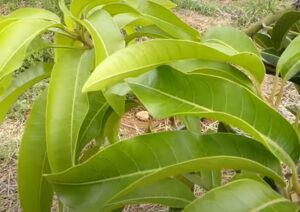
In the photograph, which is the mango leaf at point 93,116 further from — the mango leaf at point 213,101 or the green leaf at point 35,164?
the mango leaf at point 213,101

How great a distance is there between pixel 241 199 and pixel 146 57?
194 millimetres

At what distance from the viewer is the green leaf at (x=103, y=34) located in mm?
704

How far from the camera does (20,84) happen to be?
863 millimetres

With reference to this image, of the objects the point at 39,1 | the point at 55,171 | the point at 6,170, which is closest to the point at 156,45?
the point at 55,171

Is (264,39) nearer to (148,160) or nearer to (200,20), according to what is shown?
(148,160)

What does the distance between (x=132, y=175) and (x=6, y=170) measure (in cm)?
163

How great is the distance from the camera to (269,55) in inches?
39.4

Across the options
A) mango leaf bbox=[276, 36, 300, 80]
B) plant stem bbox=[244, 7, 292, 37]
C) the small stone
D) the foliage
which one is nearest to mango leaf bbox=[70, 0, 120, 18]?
the foliage

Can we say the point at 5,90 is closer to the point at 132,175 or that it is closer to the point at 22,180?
the point at 22,180

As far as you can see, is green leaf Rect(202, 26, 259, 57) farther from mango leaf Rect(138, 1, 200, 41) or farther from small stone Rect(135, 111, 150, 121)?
small stone Rect(135, 111, 150, 121)

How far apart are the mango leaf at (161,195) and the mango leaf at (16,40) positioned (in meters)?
0.23

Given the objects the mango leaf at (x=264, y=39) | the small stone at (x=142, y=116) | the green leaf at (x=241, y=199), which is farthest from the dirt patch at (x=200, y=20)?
the green leaf at (x=241, y=199)

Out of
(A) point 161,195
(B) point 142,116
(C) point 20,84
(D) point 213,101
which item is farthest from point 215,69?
(B) point 142,116

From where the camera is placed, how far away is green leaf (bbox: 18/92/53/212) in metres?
0.83
